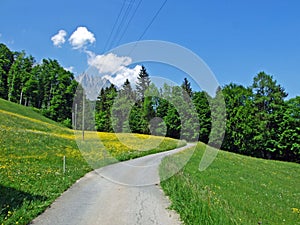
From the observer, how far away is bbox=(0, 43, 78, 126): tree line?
8269 cm

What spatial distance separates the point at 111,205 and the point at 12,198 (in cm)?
309

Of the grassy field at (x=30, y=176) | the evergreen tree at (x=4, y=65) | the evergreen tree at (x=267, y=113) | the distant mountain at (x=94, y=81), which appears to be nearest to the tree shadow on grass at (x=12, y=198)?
the grassy field at (x=30, y=176)

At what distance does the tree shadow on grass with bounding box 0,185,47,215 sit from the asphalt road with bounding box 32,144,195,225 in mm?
805

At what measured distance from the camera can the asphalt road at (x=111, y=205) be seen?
789cm

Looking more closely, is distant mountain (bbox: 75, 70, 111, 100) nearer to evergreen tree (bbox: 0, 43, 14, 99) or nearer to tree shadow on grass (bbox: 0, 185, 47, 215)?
tree shadow on grass (bbox: 0, 185, 47, 215)

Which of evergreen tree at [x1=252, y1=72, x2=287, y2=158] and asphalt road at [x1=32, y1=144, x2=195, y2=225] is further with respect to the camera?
evergreen tree at [x1=252, y1=72, x2=287, y2=158]

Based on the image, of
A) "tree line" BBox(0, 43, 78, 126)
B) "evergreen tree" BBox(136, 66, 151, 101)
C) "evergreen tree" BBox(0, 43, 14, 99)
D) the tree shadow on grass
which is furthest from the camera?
"evergreen tree" BBox(0, 43, 14, 99)

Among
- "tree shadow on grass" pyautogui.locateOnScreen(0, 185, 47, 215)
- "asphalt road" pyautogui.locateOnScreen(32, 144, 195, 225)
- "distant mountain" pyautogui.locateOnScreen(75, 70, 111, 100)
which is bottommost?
"asphalt road" pyautogui.locateOnScreen(32, 144, 195, 225)

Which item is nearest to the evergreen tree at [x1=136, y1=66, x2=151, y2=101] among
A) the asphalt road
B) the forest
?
the forest

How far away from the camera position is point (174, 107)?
14531 mm

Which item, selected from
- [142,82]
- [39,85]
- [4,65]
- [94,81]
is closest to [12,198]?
[94,81]

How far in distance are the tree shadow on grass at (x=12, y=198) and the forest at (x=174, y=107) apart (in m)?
4.95

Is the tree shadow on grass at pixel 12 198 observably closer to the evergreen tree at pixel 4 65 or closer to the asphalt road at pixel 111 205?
the asphalt road at pixel 111 205

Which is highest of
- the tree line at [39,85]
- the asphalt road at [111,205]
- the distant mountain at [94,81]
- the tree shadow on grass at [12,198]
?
the tree line at [39,85]
